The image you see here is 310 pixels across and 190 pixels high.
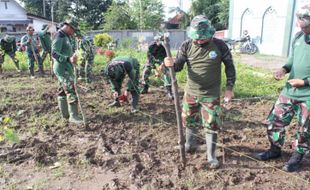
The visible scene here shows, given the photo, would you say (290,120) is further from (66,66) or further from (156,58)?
(156,58)

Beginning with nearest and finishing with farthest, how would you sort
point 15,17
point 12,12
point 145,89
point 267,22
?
point 145,89
point 267,22
point 15,17
point 12,12

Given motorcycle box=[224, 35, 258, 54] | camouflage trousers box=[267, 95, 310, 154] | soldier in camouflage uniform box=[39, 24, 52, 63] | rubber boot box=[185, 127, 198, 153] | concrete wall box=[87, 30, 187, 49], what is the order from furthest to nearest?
concrete wall box=[87, 30, 187, 49] < motorcycle box=[224, 35, 258, 54] < soldier in camouflage uniform box=[39, 24, 52, 63] < rubber boot box=[185, 127, 198, 153] < camouflage trousers box=[267, 95, 310, 154]

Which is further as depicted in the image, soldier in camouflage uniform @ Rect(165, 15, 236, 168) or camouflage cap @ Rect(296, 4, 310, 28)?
soldier in camouflage uniform @ Rect(165, 15, 236, 168)

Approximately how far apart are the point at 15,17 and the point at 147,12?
16.5m

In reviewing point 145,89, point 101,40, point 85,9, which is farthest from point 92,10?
point 145,89

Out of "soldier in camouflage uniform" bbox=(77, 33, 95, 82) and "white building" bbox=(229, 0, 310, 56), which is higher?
"white building" bbox=(229, 0, 310, 56)

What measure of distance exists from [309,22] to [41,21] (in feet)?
124

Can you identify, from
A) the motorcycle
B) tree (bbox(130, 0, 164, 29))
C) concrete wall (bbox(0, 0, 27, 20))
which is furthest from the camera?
concrete wall (bbox(0, 0, 27, 20))

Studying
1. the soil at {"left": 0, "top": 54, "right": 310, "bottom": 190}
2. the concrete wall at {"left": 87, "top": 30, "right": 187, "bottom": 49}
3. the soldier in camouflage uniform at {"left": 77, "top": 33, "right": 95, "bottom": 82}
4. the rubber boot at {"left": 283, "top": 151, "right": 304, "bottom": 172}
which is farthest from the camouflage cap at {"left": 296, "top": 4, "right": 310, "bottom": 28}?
the concrete wall at {"left": 87, "top": 30, "right": 187, "bottom": 49}

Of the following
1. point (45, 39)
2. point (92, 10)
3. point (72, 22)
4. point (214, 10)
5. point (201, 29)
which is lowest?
point (45, 39)

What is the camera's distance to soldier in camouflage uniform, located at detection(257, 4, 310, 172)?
A: 329 centimetres

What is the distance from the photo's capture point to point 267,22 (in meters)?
17.1

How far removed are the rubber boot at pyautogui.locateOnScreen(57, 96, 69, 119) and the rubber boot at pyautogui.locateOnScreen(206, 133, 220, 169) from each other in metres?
2.85

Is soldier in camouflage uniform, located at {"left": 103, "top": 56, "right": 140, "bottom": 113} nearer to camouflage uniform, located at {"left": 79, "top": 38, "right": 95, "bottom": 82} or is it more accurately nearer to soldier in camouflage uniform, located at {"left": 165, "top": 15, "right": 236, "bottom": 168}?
soldier in camouflage uniform, located at {"left": 165, "top": 15, "right": 236, "bottom": 168}
